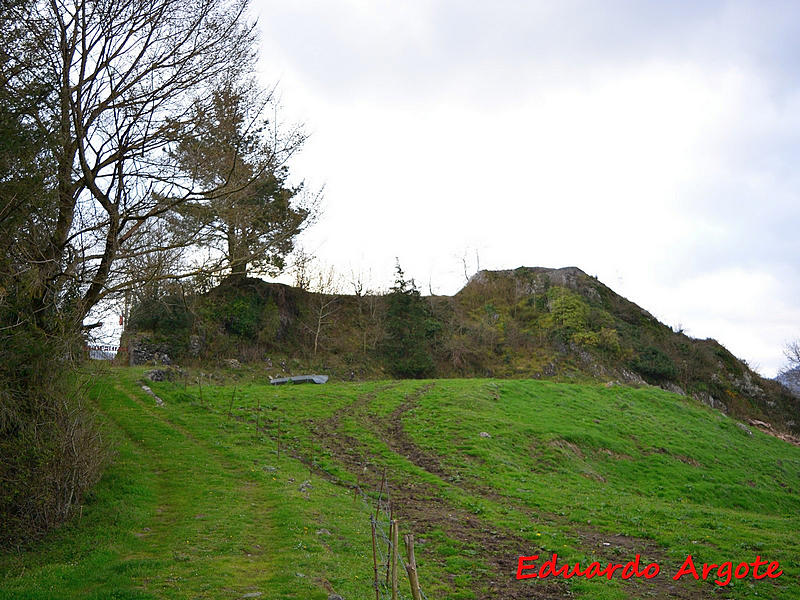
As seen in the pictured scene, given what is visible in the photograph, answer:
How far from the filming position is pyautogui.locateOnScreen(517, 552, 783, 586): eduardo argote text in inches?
382

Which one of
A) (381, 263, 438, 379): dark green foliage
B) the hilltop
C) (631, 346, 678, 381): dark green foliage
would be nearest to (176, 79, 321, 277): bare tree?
the hilltop

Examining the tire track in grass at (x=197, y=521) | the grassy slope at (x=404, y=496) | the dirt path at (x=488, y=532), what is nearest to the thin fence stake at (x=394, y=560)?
the grassy slope at (x=404, y=496)

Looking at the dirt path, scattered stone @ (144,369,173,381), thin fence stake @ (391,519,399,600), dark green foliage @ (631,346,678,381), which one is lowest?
the dirt path

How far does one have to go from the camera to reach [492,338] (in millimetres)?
50375

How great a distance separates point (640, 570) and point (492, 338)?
133ft

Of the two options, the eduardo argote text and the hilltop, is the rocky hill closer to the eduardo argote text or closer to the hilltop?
the hilltop

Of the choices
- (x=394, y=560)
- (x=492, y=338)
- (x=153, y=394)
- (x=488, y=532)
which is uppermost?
(x=492, y=338)

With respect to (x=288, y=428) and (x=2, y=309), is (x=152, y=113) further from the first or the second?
(x=288, y=428)

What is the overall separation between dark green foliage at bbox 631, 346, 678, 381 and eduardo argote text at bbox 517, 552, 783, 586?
4144cm

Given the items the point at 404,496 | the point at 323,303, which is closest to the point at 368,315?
the point at 323,303

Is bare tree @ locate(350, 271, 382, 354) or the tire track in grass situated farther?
bare tree @ locate(350, 271, 382, 354)

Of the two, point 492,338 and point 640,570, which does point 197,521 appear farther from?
point 492,338

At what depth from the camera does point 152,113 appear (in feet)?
41.3

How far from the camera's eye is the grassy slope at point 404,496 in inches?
344
